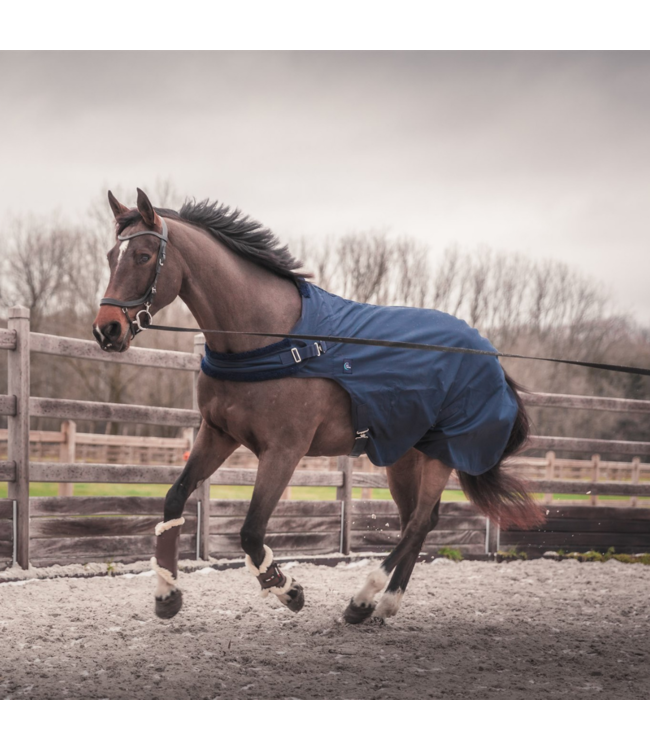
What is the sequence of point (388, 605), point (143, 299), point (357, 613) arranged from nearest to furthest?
point (143, 299)
point (357, 613)
point (388, 605)

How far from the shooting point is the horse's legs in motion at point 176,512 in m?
3.81

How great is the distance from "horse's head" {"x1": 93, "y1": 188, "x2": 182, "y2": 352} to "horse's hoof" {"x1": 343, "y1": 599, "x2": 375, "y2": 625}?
6.08ft

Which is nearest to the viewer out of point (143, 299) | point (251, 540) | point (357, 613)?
point (143, 299)

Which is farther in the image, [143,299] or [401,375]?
[401,375]

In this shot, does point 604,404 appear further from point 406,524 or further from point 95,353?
point 95,353

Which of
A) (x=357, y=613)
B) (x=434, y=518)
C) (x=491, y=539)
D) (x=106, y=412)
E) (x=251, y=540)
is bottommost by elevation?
(x=491, y=539)

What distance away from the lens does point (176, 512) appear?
3869 mm

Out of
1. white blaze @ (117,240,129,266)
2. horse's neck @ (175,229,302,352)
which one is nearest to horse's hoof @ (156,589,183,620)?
horse's neck @ (175,229,302,352)

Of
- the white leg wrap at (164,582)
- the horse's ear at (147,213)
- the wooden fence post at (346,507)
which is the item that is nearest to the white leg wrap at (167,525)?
the white leg wrap at (164,582)

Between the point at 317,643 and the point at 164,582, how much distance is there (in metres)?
0.80

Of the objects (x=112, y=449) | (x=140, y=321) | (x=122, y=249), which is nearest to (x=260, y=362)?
(x=140, y=321)

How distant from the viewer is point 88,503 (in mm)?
5648

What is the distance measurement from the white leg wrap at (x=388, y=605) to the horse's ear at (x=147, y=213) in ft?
7.63
